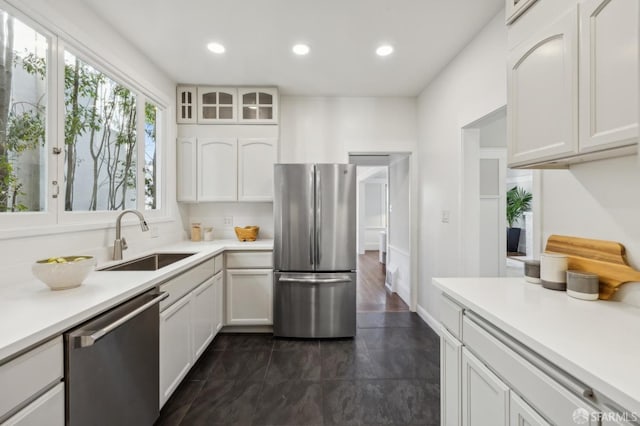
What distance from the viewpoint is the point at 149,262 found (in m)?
2.31

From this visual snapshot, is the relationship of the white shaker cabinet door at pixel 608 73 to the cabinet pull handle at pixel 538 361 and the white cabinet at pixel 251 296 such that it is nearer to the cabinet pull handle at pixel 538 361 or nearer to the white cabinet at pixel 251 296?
the cabinet pull handle at pixel 538 361

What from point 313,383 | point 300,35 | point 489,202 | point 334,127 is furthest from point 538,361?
point 334,127

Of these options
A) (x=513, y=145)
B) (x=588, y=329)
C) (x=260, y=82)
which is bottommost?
(x=588, y=329)

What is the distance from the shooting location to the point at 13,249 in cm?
142

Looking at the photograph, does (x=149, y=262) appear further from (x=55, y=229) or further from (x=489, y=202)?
(x=489, y=202)

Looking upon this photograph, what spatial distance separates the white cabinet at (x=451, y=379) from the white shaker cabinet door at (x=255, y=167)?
89.9 inches

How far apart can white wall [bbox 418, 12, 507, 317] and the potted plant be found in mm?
2446

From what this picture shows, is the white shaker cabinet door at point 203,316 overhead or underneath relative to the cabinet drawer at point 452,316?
underneath

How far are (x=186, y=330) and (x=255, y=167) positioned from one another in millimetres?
1803

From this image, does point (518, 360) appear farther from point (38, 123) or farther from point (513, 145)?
point (38, 123)

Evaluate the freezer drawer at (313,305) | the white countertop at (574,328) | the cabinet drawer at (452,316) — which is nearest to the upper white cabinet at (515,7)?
the white countertop at (574,328)

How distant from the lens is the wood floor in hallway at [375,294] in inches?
143

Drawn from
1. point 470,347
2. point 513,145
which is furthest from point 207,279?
point 513,145

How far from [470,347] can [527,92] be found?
1.20 meters
